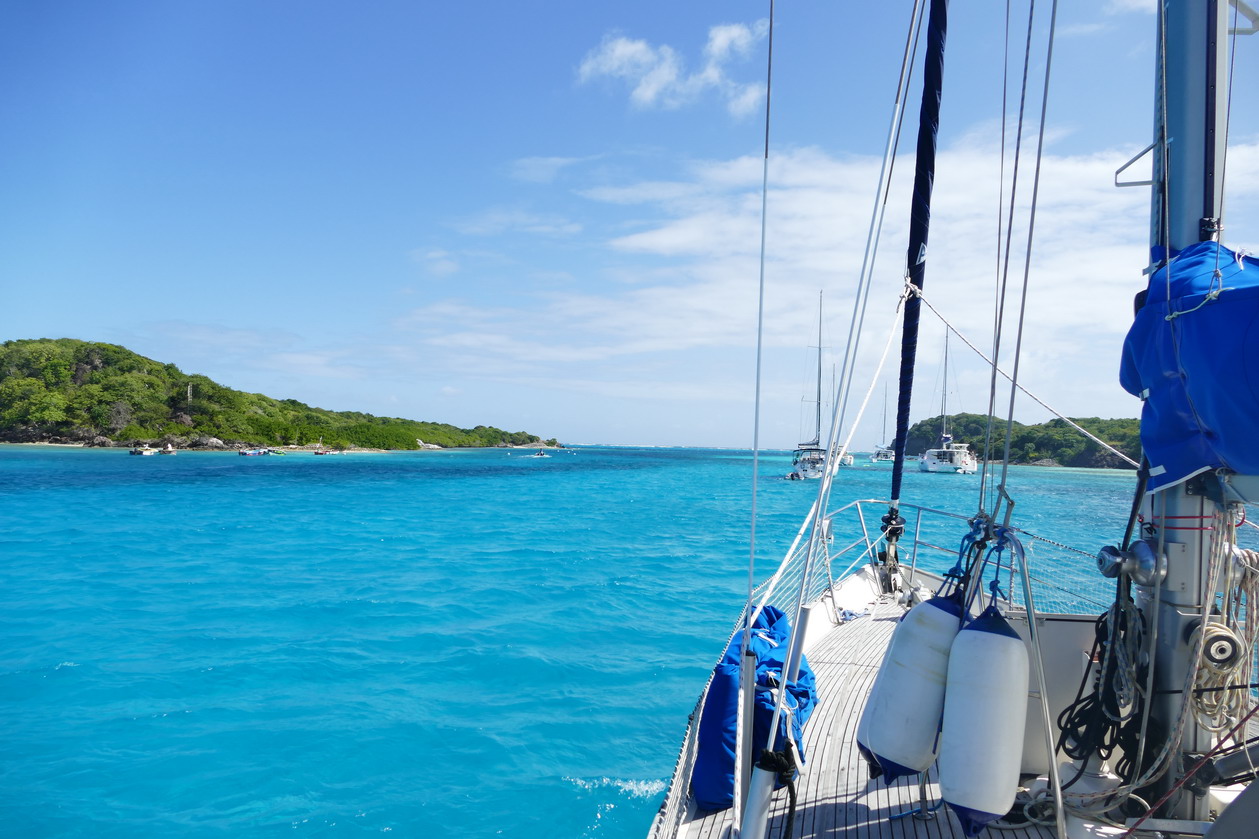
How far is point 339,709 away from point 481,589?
20.0ft

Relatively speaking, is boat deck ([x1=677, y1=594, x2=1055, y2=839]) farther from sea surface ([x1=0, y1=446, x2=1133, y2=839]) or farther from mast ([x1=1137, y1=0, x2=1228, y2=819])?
sea surface ([x1=0, y1=446, x2=1133, y2=839])

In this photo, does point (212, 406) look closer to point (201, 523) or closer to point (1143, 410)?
point (201, 523)

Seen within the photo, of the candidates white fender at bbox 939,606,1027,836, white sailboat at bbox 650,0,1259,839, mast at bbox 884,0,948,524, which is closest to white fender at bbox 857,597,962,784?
white sailboat at bbox 650,0,1259,839

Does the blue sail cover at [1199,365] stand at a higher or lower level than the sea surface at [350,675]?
higher

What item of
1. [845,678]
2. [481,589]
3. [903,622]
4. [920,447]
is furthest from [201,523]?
[920,447]

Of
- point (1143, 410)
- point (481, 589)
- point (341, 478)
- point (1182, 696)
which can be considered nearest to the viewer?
point (1182, 696)

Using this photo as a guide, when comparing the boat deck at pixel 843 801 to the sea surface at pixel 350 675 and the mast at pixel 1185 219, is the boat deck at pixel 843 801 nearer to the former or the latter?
the mast at pixel 1185 219

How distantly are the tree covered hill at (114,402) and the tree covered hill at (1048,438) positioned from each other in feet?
278

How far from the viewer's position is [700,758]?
353 centimetres

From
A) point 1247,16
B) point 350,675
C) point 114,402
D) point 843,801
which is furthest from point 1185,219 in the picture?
point 114,402

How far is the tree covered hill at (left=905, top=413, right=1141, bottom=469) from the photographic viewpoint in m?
60.5

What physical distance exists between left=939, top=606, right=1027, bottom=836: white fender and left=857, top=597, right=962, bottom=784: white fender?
117 mm

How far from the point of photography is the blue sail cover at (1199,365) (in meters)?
2.26

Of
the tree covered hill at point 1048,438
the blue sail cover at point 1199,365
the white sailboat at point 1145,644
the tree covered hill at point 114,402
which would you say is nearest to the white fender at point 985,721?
the white sailboat at point 1145,644
